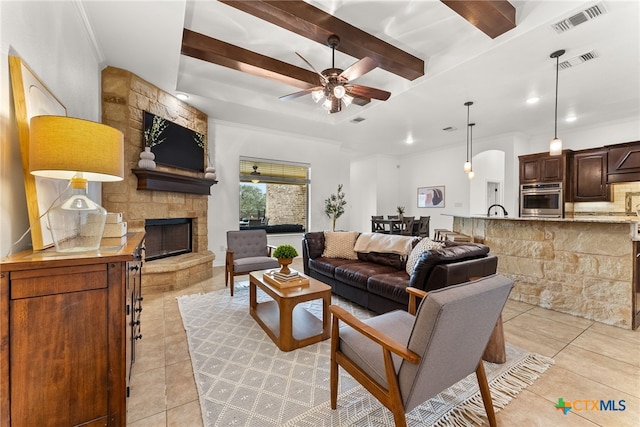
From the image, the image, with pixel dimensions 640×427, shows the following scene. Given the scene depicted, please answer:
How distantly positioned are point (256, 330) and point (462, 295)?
205 centimetres

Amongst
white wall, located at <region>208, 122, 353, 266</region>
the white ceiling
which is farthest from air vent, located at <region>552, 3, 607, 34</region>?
white wall, located at <region>208, 122, 353, 266</region>

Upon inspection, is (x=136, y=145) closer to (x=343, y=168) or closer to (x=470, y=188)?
(x=343, y=168)

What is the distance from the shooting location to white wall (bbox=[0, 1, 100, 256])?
1237mm

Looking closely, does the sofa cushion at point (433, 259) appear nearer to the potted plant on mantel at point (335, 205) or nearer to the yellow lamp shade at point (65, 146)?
the yellow lamp shade at point (65, 146)

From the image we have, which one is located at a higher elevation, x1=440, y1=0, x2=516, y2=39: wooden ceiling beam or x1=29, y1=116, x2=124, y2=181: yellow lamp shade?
x1=440, y1=0, x2=516, y2=39: wooden ceiling beam

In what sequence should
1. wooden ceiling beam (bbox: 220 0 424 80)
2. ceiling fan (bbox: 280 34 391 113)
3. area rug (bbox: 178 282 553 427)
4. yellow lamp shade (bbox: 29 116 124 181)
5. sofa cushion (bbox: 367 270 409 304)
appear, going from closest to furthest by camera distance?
yellow lamp shade (bbox: 29 116 124 181) < area rug (bbox: 178 282 553 427) < wooden ceiling beam (bbox: 220 0 424 80) < sofa cushion (bbox: 367 270 409 304) < ceiling fan (bbox: 280 34 391 113)

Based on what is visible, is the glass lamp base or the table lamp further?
the glass lamp base

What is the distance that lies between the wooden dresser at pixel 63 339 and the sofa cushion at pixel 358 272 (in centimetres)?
220

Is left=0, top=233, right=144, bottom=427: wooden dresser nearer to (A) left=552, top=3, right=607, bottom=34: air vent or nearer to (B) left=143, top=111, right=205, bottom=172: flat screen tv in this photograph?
(B) left=143, top=111, right=205, bottom=172: flat screen tv

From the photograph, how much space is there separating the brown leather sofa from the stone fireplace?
1932mm

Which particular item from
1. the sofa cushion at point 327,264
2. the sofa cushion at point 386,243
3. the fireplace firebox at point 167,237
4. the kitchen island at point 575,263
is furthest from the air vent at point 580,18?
the fireplace firebox at point 167,237

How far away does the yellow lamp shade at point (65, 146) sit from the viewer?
1.18 metres

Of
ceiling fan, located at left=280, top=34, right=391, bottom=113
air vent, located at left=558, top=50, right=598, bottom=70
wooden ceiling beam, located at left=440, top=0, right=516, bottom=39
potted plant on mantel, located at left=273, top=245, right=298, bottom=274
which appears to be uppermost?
wooden ceiling beam, located at left=440, top=0, right=516, bottom=39

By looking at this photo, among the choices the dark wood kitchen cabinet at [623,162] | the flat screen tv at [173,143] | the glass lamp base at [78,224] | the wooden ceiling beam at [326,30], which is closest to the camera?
the glass lamp base at [78,224]
